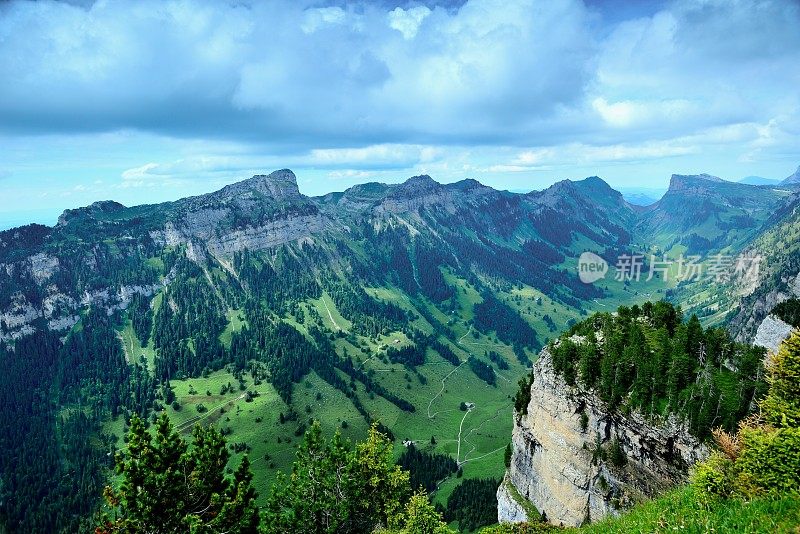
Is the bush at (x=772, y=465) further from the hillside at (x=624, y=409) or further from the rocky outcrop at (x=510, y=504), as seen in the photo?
the rocky outcrop at (x=510, y=504)

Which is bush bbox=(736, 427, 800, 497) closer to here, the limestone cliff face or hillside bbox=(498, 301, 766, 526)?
hillside bbox=(498, 301, 766, 526)

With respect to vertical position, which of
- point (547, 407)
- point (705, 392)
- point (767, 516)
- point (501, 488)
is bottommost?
point (501, 488)

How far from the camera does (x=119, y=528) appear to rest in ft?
108

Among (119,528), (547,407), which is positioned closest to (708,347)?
Answer: (547,407)

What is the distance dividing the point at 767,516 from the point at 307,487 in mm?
40094

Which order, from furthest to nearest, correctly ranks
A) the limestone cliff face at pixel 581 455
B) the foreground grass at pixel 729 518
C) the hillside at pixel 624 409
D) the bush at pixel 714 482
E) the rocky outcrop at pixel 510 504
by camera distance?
the rocky outcrop at pixel 510 504 < the limestone cliff face at pixel 581 455 < the hillside at pixel 624 409 < the bush at pixel 714 482 < the foreground grass at pixel 729 518

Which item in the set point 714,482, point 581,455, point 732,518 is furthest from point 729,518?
point 581,455

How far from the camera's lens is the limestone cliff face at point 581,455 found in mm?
66000

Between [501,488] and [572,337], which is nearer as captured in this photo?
[572,337]

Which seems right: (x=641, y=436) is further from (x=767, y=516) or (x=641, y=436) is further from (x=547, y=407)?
(x=767, y=516)

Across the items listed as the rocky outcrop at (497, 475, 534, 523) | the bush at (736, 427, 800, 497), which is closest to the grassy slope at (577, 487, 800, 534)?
the bush at (736, 427, 800, 497)

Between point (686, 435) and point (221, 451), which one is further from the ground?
point (221, 451)

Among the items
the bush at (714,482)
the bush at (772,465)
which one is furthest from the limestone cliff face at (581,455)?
the bush at (772,465)

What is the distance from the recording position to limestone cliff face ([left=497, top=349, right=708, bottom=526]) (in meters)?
66.0
